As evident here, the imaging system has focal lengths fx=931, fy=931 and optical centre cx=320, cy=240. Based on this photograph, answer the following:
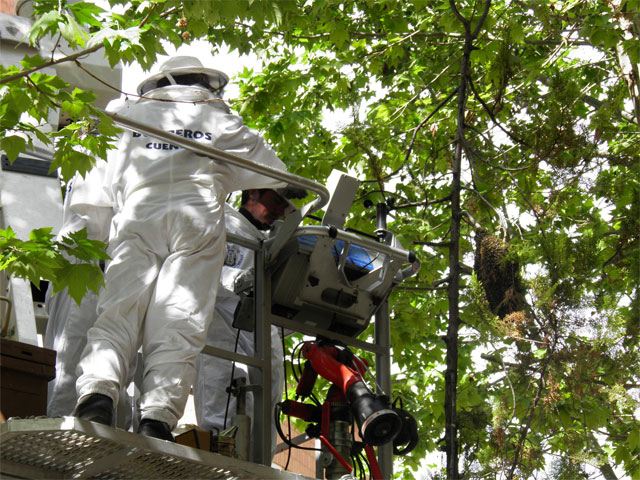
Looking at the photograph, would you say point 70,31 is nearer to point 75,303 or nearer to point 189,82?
point 189,82

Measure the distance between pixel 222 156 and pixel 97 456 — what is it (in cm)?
160

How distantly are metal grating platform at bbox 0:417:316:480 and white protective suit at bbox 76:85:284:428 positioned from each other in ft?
0.81

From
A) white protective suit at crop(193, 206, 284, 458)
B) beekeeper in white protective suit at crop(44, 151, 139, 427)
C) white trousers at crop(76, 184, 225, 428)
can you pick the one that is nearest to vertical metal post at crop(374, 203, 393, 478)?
white protective suit at crop(193, 206, 284, 458)

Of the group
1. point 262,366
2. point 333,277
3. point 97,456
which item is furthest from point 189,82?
point 97,456

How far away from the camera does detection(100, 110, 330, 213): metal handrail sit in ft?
13.8

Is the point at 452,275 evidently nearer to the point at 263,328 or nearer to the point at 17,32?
the point at 263,328

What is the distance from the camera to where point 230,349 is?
5.37 meters

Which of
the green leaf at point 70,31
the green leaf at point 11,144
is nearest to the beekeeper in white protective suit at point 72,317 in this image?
the green leaf at point 11,144

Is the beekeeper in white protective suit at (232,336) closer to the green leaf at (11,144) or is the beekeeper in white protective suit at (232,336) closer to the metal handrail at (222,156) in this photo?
the metal handrail at (222,156)

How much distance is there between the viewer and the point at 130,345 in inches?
160

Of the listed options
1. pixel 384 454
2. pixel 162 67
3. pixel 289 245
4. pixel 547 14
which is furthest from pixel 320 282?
pixel 547 14

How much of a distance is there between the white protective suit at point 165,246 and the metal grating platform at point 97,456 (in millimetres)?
246

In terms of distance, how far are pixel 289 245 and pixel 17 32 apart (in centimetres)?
244

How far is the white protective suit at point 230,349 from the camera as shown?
5.14 metres
